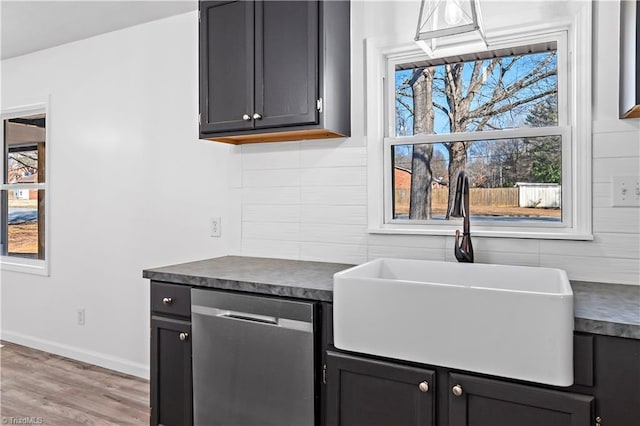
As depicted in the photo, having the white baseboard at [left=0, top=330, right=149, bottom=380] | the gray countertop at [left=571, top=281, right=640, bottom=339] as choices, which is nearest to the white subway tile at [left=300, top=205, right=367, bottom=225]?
the gray countertop at [left=571, top=281, right=640, bottom=339]

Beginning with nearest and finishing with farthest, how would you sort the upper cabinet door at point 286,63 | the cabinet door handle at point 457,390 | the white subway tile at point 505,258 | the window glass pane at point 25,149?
the cabinet door handle at point 457,390
the white subway tile at point 505,258
the upper cabinet door at point 286,63
the window glass pane at point 25,149

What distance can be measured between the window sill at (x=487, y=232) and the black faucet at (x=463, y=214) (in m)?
0.13

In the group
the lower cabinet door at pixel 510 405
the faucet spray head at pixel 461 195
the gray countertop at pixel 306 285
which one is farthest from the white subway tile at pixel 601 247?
the lower cabinet door at pixel 510 405

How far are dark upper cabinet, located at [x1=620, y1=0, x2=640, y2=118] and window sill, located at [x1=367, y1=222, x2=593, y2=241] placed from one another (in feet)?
1.66

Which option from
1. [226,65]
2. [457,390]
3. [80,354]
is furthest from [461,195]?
[80,354]

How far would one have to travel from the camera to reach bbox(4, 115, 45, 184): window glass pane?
13.1 ft

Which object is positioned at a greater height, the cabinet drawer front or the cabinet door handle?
the cabinet drawer front

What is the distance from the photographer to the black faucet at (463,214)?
1.99 meters

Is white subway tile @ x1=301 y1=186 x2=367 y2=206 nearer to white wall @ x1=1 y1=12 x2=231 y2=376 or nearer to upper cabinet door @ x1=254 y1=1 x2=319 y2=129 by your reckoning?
upper cabinet door @ x1=254 y1=1 x2=319 y2=129

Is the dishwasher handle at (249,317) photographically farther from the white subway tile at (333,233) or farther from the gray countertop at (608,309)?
the gray countertop at (608,309)

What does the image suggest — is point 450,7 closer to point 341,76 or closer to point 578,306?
point 341,76

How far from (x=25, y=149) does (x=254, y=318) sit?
10.7ft

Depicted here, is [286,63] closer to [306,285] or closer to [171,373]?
[306,285]

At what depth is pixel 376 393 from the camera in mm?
1657
